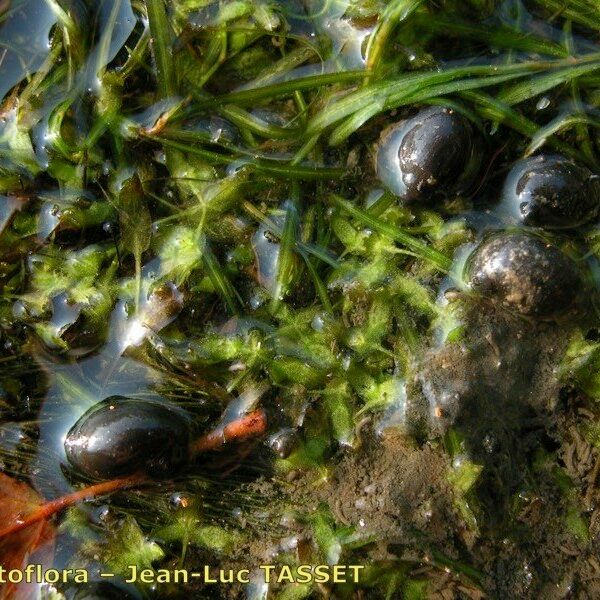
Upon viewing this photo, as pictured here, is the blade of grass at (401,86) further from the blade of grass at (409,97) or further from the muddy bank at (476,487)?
the muddy bank at (476,487)

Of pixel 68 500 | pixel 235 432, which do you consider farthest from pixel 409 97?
pixel 68 500

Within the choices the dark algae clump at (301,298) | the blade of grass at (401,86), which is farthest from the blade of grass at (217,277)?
the blade of grass at (401,86)

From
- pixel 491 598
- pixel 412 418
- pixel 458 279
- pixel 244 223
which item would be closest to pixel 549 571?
pixel 491 598

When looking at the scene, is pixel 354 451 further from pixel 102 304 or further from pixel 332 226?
pixel 102 304

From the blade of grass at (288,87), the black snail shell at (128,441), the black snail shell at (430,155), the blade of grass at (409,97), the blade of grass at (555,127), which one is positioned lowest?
the black snail shell at (128,441)

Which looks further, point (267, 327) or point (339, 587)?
point (267, 327)

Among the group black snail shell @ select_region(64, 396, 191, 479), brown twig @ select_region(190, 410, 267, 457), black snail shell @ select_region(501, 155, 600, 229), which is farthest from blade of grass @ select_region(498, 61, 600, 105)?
black snail shell @ select_region(64, 396, 191, 479)
